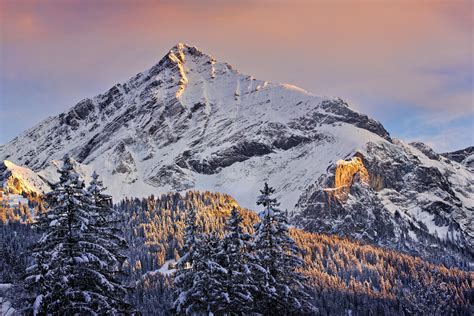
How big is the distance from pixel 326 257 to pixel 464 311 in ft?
173

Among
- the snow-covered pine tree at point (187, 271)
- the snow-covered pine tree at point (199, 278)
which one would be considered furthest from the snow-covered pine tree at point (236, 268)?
the snow-covered pine tree at point (187, 271)

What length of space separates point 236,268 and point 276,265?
3.65m

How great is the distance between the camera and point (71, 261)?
27.8m

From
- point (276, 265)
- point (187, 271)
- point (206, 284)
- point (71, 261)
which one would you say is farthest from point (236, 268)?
point (71, 261)

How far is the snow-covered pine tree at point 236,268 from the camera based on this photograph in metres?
35.1

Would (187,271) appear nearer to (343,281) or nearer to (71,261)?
(71,261)

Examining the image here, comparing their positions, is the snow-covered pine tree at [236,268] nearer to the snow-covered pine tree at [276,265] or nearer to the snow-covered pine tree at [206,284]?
the snow-covered pine tree at [206,284]

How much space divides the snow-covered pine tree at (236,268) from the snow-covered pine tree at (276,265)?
134 centimetres

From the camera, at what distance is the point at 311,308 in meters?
38.9

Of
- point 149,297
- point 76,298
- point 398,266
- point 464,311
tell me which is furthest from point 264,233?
point 398,266

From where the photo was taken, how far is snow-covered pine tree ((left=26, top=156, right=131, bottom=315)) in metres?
27.0

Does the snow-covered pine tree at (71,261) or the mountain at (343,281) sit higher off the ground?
the mountain at (343,281)

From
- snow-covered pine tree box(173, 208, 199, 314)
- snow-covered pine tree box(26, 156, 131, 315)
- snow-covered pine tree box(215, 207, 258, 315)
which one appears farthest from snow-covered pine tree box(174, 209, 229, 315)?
snow-covered pine tree box(26, 156, 131, 315)

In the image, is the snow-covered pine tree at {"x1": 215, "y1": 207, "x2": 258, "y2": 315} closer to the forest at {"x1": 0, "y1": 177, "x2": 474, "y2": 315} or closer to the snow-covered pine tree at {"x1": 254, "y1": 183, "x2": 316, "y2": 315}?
the snow-covered pine tree at {"x1": 254, "y1": 183, "x2": 316, "y2": 315}
